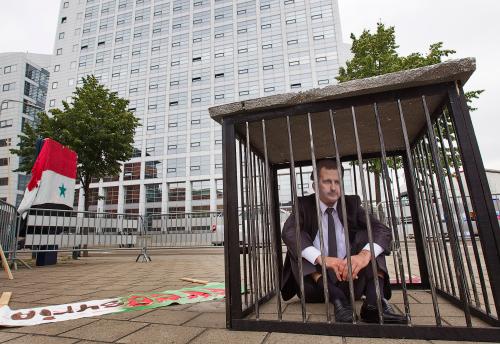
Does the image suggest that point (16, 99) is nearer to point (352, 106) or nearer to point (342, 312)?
point (352, 106)

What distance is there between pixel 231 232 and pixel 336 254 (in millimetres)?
923

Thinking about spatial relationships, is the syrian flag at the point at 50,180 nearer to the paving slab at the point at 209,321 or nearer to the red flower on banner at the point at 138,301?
the red flower on banner at the point at 138,301

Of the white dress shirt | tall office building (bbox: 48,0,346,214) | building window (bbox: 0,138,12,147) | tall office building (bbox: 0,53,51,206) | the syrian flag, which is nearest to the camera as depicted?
the white dress shirt

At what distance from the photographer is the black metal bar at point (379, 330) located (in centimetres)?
158

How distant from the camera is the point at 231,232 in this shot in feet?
6.72

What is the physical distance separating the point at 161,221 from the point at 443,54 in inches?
494

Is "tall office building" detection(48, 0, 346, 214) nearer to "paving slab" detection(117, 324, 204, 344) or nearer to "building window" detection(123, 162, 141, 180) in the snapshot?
"building window" detection(123, 162, 141, 180)

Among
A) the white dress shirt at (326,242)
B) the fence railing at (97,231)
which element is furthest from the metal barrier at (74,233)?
the white dress shirt at (326,242)

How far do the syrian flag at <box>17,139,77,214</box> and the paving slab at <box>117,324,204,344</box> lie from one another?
21.3 ft

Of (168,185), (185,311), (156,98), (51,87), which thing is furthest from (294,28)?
(185,311)

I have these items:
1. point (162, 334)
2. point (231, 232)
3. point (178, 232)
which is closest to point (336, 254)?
point (231, 232)

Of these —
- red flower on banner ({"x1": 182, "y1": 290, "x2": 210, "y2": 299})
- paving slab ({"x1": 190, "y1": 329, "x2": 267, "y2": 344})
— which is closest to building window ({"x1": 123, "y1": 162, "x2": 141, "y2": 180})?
red flower on banner ({"x1": 182, "y1": 290, "x2": 210, "y2": 299})

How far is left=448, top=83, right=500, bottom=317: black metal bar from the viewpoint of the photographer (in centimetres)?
160

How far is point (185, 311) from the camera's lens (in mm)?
2430
